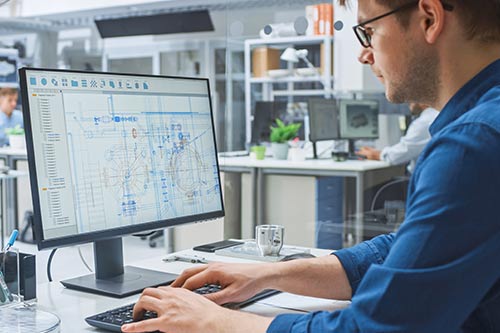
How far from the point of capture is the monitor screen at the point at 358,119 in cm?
507

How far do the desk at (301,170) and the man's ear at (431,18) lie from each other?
331cm

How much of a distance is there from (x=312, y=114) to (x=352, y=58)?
626mm

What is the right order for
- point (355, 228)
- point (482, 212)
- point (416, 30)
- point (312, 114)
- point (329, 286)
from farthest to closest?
1. point (312, 114)
2. point (355, 228)
3. point (329, 286)
4. point (416, 30)
5. point (482, 212)

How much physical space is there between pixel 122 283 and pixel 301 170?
304cm

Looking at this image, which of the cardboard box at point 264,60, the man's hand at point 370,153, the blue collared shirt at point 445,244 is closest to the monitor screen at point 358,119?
the man's hand at point 370,153

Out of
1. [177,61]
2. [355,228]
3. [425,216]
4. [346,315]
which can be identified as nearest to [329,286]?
[346,315]

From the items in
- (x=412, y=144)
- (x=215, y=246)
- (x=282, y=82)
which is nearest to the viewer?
(x=215, y=246)

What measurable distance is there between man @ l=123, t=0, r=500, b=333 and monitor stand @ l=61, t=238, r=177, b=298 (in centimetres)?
27

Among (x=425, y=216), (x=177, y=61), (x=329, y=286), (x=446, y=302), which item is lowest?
(x=329, y=286)

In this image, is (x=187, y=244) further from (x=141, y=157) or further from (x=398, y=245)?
(x=398, y=245)

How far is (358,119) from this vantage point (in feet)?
16.8

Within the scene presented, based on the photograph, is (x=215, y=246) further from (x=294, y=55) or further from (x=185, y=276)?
(x=294, y=55)

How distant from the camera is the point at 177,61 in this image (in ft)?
27.6

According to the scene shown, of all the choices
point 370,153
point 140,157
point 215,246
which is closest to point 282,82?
point 370,153
